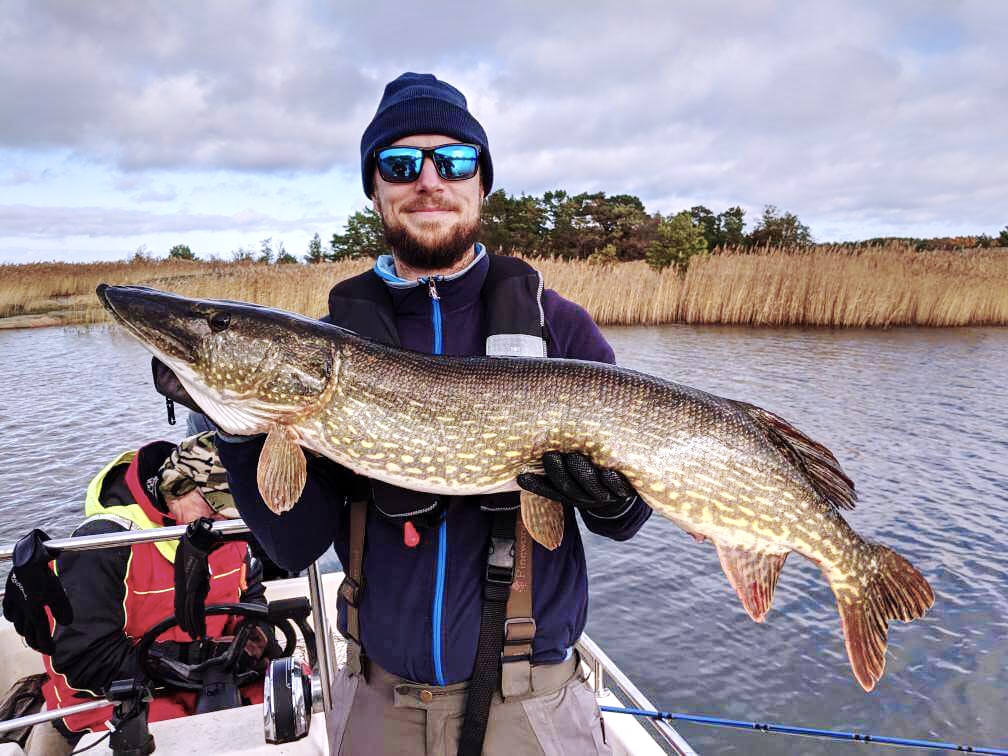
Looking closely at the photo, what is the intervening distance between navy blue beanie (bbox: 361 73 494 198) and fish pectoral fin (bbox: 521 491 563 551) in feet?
3.06

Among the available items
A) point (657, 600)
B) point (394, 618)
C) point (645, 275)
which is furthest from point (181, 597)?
point (645, 275)

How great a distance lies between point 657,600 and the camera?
4.12 meters

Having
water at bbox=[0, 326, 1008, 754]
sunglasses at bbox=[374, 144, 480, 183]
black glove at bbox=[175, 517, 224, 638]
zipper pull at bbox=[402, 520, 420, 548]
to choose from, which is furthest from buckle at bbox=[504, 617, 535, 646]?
water at bbox=[0, 326, 1008, 754]

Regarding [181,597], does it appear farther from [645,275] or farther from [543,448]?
[645,275]

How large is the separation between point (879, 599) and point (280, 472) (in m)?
1.44

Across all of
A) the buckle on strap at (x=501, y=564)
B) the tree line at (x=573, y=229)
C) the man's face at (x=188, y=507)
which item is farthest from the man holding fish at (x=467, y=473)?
the tree line at (x=573, y=229)

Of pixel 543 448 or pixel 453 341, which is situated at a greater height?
pixel 453 341

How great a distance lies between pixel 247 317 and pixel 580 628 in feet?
3.61

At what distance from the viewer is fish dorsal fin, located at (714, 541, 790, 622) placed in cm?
159

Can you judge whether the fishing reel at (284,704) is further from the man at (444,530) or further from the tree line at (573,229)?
the tree line at (573,229)

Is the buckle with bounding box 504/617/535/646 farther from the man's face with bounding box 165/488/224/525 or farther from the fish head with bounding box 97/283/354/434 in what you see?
the man's face with bounding box 165/488/224/525

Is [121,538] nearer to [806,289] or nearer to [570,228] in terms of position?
[806,289]

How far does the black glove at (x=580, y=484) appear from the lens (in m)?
1.46

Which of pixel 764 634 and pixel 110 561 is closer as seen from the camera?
pixel 110 561
